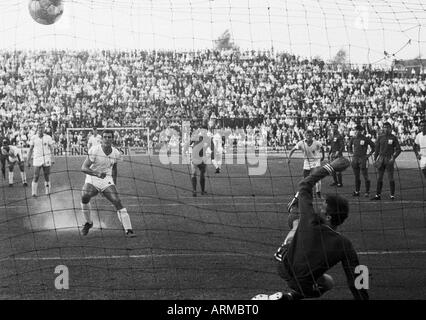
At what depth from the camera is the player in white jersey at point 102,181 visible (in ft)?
34.8

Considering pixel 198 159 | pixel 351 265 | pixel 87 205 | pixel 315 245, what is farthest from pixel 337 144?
pixel 315 245

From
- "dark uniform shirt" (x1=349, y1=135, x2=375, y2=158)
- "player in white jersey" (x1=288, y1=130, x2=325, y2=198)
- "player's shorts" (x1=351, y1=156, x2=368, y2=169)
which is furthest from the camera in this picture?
"player's shorts" (x1=351, y1=156, x2=368, y2=169)

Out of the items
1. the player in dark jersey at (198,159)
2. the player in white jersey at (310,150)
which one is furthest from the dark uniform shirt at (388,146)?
the player in dark jersey at (198,159)

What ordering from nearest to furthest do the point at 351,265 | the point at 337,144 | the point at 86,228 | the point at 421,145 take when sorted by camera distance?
the point at 351,265
the point at 86,228
the point at 421,145
the point at 337,144

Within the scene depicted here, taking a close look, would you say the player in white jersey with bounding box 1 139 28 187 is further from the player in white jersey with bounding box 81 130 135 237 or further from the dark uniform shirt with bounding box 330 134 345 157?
the dark uniform shirt with bounding box 330 134 345 157

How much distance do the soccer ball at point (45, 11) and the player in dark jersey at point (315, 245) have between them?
20.1 ft

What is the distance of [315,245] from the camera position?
192 inches

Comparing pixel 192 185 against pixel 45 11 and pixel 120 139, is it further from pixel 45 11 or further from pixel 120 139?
pixel 120 139

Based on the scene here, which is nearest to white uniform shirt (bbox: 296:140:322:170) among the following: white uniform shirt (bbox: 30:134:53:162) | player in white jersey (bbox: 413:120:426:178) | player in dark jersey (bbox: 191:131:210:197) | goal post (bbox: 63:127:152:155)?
player in white jersey (bbox: 413:120:426:178)

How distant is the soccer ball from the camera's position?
9273mm

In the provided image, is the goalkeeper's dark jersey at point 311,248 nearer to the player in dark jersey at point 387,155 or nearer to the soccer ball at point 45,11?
the soccer ball at point 45,11

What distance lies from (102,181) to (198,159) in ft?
20.9

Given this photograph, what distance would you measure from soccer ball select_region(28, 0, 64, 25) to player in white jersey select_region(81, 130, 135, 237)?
274 centimetres
